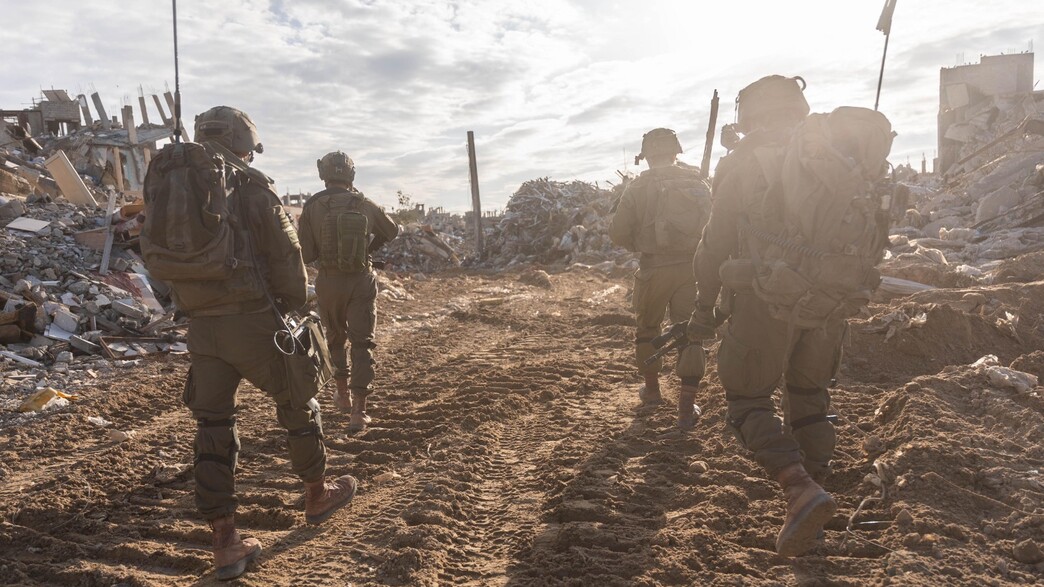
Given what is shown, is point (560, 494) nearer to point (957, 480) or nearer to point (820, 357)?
point (820, 357)

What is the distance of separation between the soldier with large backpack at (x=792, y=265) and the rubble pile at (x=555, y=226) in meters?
16.2

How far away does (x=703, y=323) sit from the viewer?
11.0 feet

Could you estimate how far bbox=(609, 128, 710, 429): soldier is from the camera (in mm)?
4715

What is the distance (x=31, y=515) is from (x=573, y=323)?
24.4 feet

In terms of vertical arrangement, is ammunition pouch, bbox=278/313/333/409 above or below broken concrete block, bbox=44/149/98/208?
below

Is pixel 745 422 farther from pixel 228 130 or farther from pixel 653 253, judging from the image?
pixel 228 130

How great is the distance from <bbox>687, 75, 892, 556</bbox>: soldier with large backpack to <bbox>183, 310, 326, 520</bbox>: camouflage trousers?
2.10 m

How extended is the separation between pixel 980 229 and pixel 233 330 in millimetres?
16123

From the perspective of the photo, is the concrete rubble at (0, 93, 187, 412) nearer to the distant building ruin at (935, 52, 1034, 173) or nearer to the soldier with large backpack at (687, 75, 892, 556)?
the soldier with large backpack at (687, 75, 892, 556)

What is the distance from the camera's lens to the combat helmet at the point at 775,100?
3119 millimetres

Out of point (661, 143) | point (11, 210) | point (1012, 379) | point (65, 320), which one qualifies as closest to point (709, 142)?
point (661, 143)

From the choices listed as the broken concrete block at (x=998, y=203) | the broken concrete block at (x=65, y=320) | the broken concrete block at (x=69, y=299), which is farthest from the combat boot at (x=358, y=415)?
the broken concrete block at (x=998, y=203)

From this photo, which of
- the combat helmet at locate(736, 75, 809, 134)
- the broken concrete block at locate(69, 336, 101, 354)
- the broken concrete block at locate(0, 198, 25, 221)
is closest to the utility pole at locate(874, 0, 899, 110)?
the combat helmet at locate(736, 75, 809, 134)

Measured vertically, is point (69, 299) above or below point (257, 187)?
below
